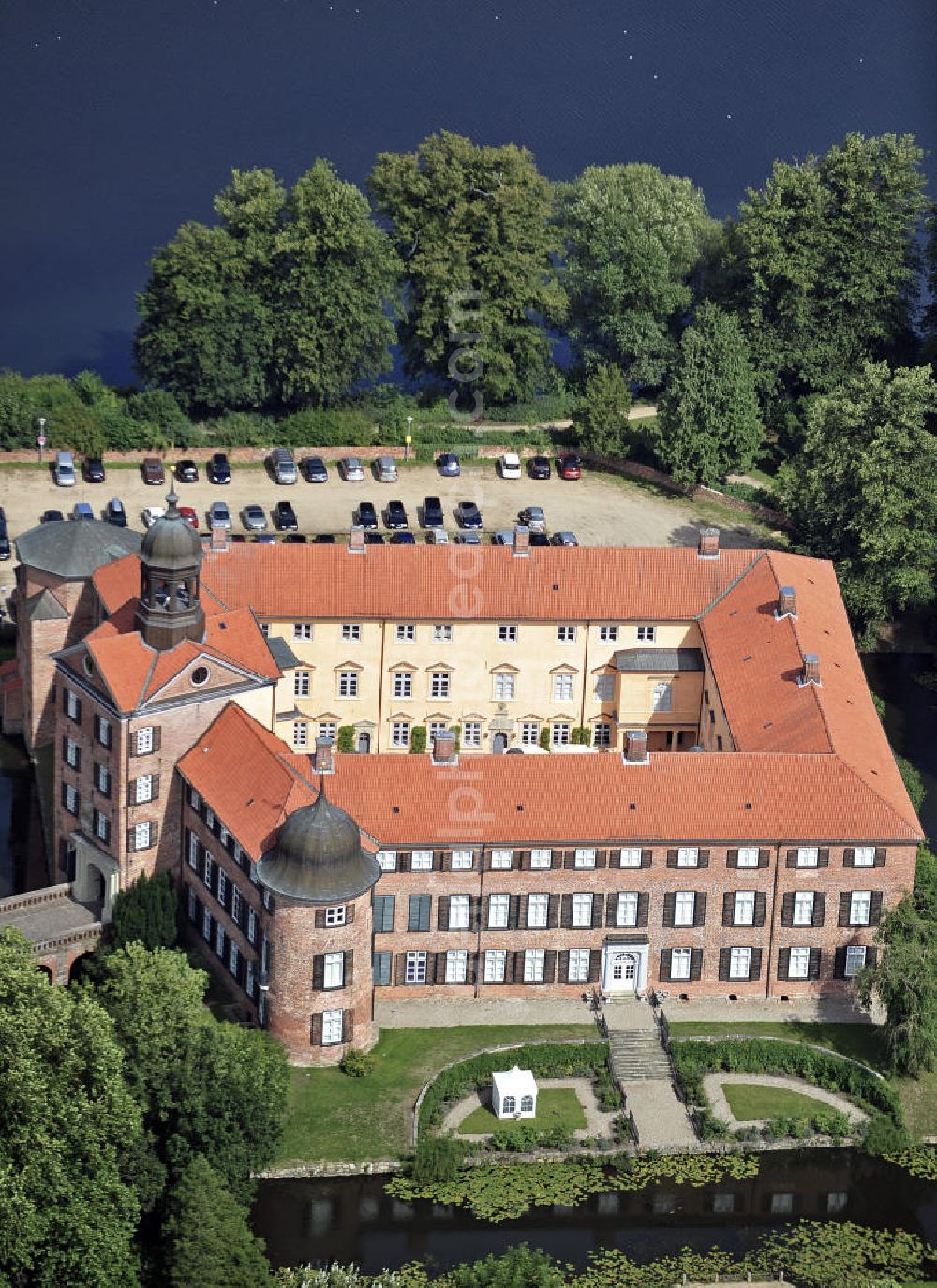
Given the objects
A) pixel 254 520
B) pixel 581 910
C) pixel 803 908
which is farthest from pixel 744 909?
pixel 254 520

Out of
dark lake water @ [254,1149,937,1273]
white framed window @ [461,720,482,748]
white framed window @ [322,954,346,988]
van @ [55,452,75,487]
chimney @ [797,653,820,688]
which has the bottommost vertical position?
dark lake water @ [254,1149,937,1273]

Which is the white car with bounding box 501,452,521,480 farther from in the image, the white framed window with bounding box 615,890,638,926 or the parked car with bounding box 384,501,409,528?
the white framed window with bounding box 615,890,638,926

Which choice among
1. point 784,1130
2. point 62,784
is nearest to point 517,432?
point 62,784

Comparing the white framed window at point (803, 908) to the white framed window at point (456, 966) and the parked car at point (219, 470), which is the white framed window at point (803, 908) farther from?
the parked car at point (219, 470)

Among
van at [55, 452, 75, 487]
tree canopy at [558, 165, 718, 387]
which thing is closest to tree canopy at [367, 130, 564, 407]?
tree canopy at [558, 165, 718, 387]

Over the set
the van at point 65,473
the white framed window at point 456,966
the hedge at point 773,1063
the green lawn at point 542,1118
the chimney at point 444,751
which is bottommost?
the green lawn at point 542,1118

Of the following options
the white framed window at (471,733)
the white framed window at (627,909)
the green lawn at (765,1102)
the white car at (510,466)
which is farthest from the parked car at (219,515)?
the green lawn at (765,1102)
